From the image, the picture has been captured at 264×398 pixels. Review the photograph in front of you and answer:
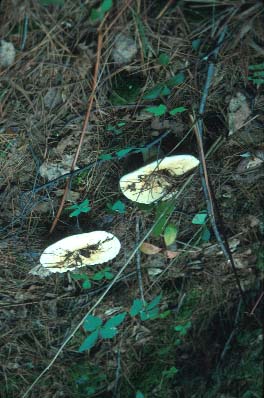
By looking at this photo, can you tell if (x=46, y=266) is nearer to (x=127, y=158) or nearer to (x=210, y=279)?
(x=127, y=158)

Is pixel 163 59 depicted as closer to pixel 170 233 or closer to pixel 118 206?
pixel 118 206

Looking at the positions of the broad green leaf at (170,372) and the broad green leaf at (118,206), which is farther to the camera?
the broad green leaf at (170,372)

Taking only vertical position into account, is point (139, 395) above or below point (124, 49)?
below

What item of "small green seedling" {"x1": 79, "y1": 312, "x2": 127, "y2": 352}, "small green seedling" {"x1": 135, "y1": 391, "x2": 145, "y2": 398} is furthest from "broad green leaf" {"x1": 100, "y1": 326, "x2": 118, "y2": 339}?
"small green seedling" {"x1": 135, "y1": 391, "x2": 145, "y2": 398}

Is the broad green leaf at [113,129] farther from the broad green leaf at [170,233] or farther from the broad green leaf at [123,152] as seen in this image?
the broad green leaf at [170,233]

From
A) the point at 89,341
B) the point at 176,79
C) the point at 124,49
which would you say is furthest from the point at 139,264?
the point at 124,49

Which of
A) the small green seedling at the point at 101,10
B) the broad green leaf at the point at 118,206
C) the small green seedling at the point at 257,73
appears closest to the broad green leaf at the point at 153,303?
the broad green leaf at the point at 118,206
